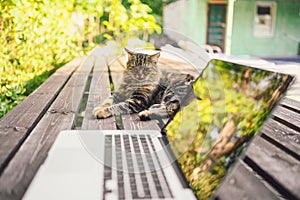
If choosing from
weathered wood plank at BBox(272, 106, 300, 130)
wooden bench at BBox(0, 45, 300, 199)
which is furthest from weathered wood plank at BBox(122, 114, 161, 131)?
weathered wood plank at BBox(272, 106, 300, 130)

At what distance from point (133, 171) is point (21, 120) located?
0.63 m

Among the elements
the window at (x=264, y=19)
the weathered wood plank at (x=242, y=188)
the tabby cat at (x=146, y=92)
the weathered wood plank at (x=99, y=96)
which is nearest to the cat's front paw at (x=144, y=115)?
the tabby cat at (x=146, y=92)

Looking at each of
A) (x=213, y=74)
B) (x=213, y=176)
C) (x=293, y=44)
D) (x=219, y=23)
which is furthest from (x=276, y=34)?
(x=213, y=176)

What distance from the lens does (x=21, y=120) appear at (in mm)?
1233

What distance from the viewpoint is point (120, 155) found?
35.0 inches

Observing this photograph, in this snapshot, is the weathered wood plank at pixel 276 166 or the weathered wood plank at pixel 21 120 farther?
the weathered wood plank at pixel 21 120

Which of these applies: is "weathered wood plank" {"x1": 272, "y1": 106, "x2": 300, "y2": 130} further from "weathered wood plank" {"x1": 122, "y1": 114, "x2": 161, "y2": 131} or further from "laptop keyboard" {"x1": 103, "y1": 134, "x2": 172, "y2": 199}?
"laptop keyboard" {"x1": 103, "y1": 134, "x2": 172, "y2": 199}

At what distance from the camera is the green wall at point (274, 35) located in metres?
8.40

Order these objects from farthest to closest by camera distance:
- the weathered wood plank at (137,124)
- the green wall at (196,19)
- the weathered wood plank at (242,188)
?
1. the green wall at (196,19)
2. the weathered wood plank at (137,124)
3. the weathered wood plank at (242,188)

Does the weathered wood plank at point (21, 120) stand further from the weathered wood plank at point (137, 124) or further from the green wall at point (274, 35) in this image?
the green wall at point (274, 35)

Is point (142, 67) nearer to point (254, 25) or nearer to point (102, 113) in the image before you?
point (102, 113)

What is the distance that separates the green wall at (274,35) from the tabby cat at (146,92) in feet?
23.9

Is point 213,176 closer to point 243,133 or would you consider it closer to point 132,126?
point 243,133

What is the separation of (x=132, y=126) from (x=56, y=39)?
3028mm
